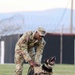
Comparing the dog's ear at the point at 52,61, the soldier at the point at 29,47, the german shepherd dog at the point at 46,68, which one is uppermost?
the soldier at the point at 29,47

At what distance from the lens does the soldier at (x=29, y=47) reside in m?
12.1

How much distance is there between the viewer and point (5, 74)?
1916 centimetres

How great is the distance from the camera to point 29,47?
507 inches

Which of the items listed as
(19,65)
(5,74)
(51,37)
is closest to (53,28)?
(51,37)

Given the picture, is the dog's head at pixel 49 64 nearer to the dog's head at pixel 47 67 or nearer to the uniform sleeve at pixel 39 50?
the dog's head at pixel 47 67

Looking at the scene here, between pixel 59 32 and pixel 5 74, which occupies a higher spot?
pixel 59 32

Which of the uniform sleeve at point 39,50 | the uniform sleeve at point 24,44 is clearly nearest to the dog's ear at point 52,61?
the uniform sleeve at point 24,44

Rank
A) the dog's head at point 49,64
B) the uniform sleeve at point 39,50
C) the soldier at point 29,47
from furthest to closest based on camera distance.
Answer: the uniform sleeve at point 39,50
the soldier at point 29,47
the dog's head at point 49,64

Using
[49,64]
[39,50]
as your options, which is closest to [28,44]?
[39,50]

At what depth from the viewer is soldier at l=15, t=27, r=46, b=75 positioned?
12.1m

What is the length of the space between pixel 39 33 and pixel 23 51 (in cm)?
86

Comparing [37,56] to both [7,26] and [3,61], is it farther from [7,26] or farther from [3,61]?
[3,61]

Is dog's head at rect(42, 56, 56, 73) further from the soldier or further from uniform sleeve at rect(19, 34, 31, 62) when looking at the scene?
uniform sleeve at rect(19, 34, 31, 62)

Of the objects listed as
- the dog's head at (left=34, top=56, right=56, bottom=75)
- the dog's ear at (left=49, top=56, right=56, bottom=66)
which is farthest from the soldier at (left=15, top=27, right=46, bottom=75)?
the dog's ear at (left=49, top=56, right=56, bottom=66)
